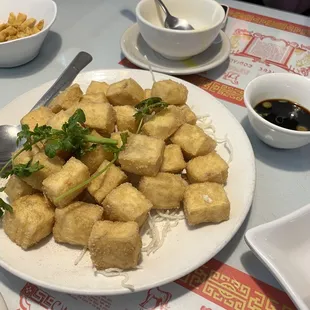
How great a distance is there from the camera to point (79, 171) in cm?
123

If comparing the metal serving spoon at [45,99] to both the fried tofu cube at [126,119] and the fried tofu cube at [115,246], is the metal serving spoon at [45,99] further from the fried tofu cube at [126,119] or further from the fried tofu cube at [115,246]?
the fried tofu cube at [115,246]

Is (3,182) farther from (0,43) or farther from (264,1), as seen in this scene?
(264,1)

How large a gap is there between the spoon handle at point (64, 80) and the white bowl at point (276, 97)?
0.78 meters

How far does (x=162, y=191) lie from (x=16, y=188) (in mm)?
488

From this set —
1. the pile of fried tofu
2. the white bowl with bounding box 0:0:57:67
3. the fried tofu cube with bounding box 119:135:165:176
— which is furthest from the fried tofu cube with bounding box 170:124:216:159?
the white bowl with bounding box 0:0:57:67

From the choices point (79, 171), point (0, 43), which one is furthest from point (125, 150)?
point (0, 43)

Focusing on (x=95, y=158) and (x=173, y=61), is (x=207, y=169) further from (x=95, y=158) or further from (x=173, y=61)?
→ (x=173, y=61)

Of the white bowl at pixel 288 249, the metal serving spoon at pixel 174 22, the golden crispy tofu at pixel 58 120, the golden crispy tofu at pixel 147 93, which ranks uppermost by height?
the golden crispy tofu at pixel 58 120

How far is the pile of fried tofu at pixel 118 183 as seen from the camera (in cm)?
115

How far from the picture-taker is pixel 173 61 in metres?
2.04

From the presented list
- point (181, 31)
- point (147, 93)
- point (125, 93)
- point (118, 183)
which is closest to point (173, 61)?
point (181, 31)

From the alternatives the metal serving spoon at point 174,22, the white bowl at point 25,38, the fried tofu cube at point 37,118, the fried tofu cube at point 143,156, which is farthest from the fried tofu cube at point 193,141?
the white bowl at point 25,38

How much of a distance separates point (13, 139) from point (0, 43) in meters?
0.66

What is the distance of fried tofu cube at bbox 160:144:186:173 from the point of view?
4.43ft
